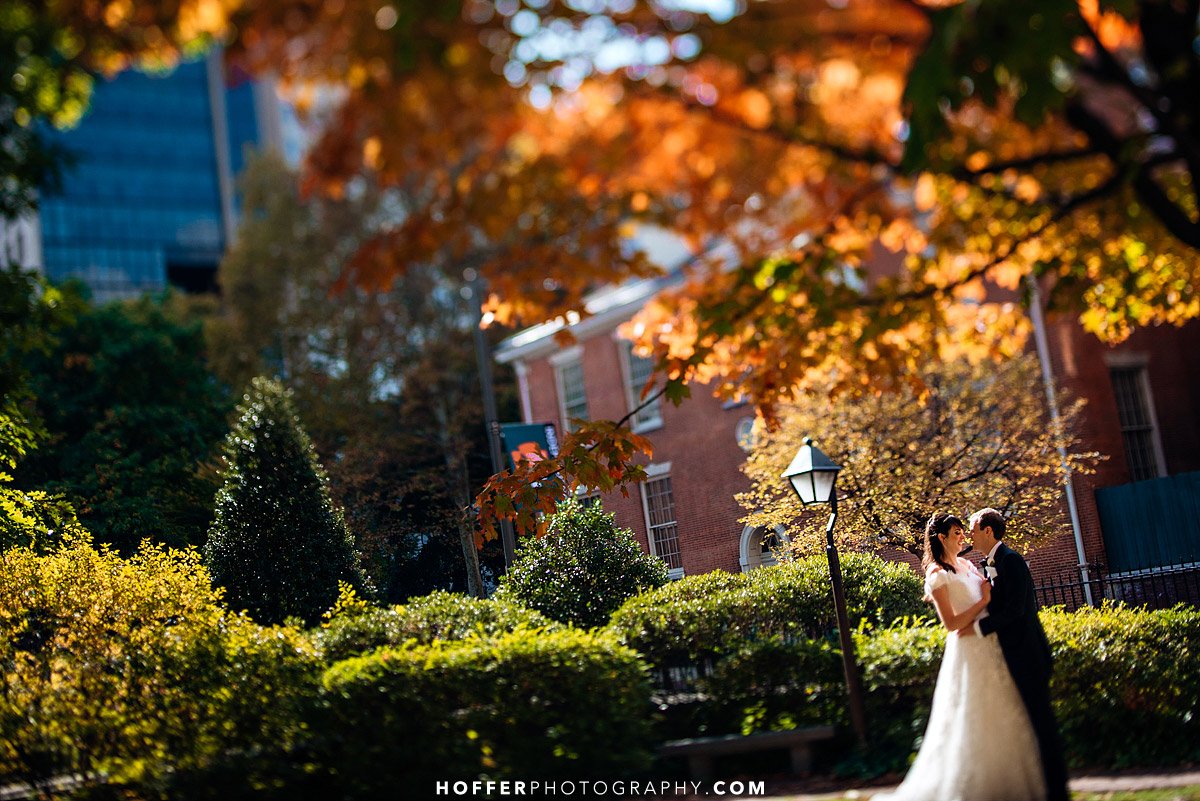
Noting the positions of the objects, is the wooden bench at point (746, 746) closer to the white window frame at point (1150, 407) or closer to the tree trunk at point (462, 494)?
the tree trunk at point (462, 494)

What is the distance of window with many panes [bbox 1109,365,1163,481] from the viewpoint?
26.4 metres

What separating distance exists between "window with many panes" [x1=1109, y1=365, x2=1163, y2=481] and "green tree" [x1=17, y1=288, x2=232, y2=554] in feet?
64.1

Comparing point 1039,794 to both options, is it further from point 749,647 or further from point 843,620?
point 749,647

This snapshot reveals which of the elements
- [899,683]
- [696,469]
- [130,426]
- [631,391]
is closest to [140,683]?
[899,683]

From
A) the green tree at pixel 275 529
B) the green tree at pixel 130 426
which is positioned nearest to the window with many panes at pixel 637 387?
the green tree at pixel 130 426

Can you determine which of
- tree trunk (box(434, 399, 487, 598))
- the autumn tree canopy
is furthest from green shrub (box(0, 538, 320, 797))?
tree trunk (box(434, 399, 487, 598))

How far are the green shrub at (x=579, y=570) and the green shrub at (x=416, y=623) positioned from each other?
294cm

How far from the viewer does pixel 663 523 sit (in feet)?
103

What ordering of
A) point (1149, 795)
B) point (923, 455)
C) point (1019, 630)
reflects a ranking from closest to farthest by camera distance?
point (1149, 795) → point (1019, 630) → point (923, 455)

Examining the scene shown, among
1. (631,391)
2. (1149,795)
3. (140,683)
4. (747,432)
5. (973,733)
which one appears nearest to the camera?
(1149,795)

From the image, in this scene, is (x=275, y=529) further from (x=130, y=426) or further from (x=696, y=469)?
(x=130, y=426)

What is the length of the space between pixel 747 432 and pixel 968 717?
19.1 m

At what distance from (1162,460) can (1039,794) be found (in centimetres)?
2007

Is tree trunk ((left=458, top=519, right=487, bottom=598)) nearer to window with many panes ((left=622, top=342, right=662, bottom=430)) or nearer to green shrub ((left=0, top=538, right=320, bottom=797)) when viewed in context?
window with many panes ((left=622, top=342, right=662, bottom=430))
